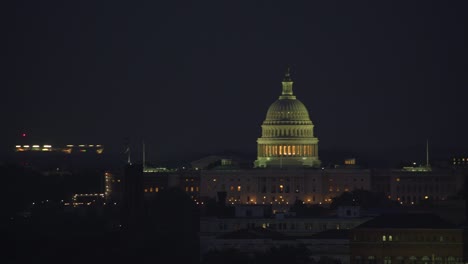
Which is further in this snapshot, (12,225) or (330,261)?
(12,225)

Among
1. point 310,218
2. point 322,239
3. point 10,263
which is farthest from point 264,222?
point 10,263

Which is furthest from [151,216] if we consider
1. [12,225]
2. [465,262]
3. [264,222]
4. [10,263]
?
[10,263]

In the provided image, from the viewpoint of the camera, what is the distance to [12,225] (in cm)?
17325

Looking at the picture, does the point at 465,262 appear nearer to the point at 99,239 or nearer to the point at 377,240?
the point at 377,240

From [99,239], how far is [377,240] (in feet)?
49.3

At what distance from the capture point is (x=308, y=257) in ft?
522

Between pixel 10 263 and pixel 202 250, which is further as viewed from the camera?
pixel 202 250

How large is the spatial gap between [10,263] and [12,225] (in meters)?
→ 25.8

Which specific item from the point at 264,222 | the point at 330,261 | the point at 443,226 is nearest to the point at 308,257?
the point at 330,261

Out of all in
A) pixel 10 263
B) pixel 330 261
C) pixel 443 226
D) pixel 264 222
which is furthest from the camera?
pixel 264 222

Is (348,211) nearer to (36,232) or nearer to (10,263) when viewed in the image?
(36,232)

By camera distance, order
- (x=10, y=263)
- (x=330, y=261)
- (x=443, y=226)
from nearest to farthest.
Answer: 1. (x=10, y=263)
2. (x=330, y=261)
3. (x=443, y=226)

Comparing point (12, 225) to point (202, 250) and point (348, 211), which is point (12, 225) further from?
point (348, 211)

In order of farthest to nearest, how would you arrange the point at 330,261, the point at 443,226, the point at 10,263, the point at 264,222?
the point at 264,222
the point at 443,226
the point at 330,261
the point at 10,263
